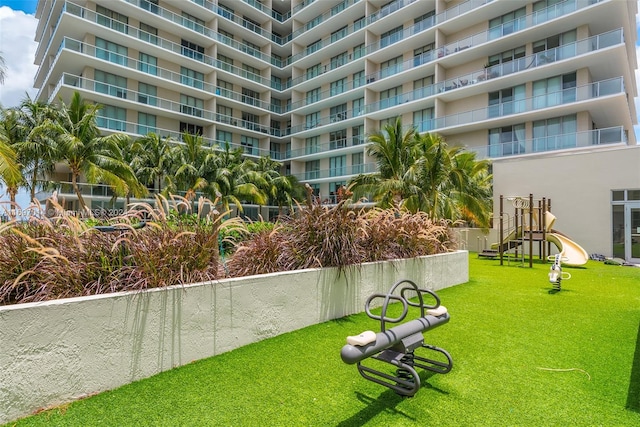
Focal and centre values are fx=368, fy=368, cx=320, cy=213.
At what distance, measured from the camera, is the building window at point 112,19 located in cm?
3016

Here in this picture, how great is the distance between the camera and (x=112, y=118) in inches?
1238

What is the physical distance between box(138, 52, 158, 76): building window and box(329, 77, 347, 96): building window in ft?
57.4

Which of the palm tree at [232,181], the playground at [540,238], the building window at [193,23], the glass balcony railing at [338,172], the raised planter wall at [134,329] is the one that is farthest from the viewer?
the glass balcony railing at [338,172]

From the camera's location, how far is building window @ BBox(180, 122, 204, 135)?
36844mm

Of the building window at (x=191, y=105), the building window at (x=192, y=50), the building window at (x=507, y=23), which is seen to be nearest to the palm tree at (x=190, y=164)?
the building window at (x=191, y=105)

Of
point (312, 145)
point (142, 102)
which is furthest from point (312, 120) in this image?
point (142, 102)

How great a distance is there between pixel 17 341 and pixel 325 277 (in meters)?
3.94

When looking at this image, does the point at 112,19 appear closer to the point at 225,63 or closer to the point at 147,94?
the point at 147,94

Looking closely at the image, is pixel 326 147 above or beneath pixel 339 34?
beneath

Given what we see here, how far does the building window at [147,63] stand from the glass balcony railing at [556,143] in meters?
28.6

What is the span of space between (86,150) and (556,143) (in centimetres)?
2893

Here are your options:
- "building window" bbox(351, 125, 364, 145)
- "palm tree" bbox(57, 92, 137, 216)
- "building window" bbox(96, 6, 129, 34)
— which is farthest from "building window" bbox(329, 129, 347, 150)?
"palm tree" bbox(57, 92, 137, 216)

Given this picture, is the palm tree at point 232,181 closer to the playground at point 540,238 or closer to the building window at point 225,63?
the building window at point 225,63

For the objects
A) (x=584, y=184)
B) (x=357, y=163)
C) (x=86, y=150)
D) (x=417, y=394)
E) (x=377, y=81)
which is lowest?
(x=417, y=394)
